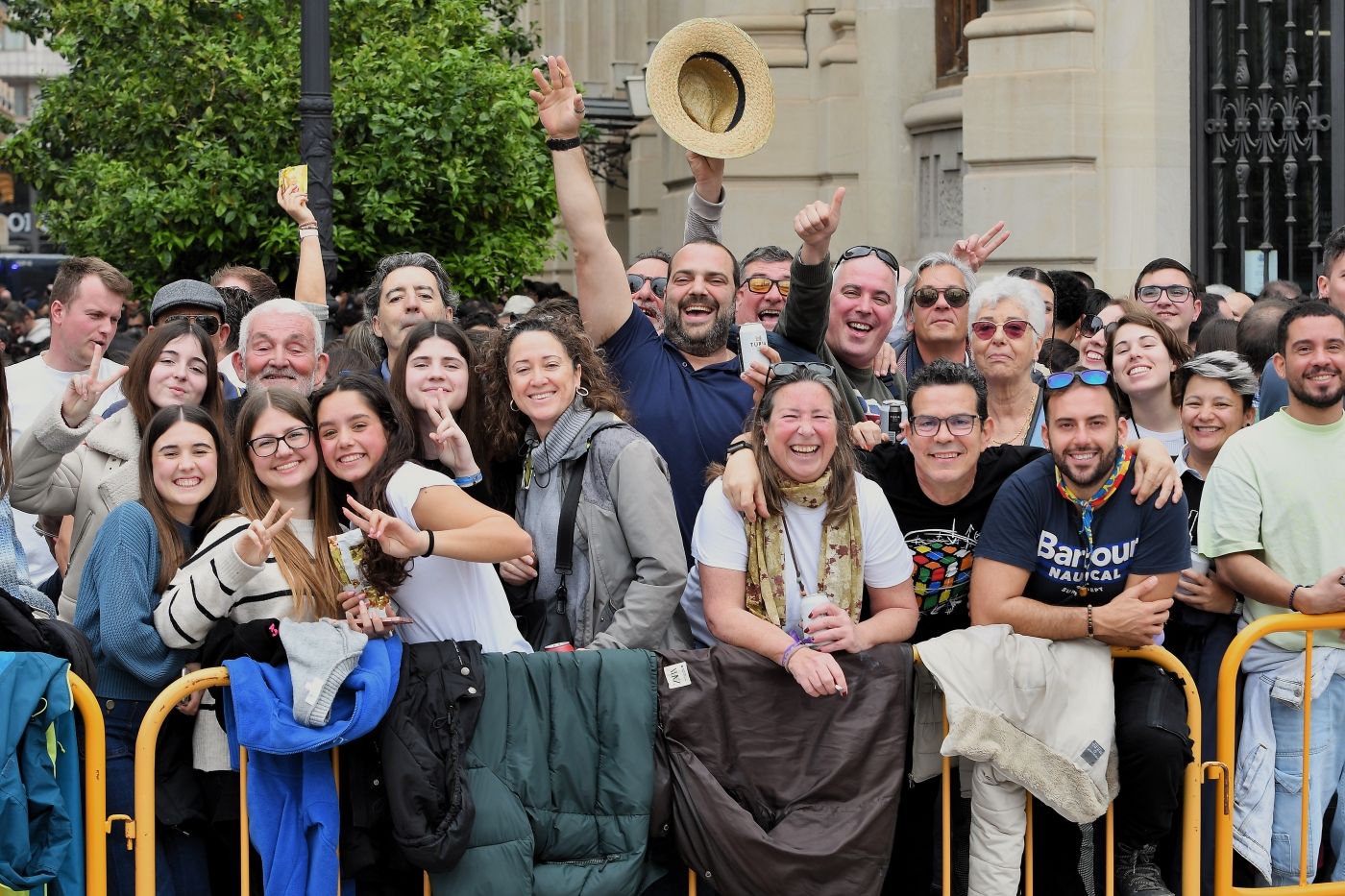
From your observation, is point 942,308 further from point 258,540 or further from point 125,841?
point 125,841

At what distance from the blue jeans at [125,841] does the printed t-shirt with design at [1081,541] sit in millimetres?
2640

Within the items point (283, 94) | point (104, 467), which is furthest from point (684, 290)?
point (283, 94)

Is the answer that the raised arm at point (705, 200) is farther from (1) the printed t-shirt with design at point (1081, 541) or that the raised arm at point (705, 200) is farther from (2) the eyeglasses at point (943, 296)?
(1) the printed t-shirt with design at point (1081, 541)

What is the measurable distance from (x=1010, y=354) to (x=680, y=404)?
1.30 m

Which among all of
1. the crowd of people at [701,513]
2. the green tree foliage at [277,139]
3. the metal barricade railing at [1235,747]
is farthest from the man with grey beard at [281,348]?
the green tree foliage at [277,139]

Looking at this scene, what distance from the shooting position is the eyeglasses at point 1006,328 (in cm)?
668

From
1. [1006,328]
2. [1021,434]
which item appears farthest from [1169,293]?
[1021,434]

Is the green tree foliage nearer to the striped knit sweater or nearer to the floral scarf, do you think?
the striped knit sweater

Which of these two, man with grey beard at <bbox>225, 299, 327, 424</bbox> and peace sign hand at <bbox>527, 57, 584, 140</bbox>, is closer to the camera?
peace sign hand at <bbox>527, 57, 584, 140</bbox>

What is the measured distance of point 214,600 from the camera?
521 centimetres

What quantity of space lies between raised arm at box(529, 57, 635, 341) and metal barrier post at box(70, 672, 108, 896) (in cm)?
227

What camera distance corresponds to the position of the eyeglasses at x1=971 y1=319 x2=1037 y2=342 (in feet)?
21.9

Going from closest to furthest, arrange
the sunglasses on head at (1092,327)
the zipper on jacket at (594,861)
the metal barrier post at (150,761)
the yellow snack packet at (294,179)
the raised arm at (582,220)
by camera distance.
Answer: the metal barrier post at (150,761)
the zipper on jacket at (594,861)
the raised arm at (582,220)
the yellow snack packet at (294,179)
the sunglasses on head at (1092,327)

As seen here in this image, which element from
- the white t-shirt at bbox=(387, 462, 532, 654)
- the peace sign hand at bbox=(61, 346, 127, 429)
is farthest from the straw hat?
the peace sign hand at bbox=(61, 346, 127, 429)
